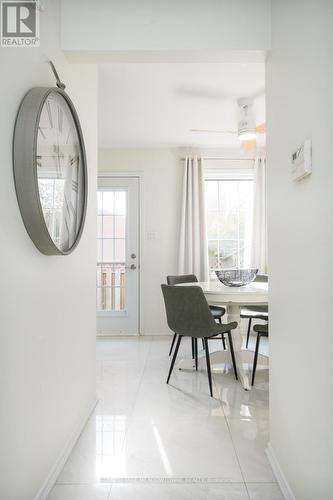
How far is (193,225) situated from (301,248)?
3321mm

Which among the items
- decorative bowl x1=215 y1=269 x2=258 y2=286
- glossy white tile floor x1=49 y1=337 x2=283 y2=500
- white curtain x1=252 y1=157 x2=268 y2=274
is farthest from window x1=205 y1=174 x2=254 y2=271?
glossy white tile floor x1=49 y1=337 x2=283 y2=500

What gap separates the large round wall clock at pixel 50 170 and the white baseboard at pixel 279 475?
1.39m

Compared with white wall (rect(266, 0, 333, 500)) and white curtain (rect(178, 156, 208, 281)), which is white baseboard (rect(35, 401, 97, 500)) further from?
white curtain (rect(178, 156, 208, 281))

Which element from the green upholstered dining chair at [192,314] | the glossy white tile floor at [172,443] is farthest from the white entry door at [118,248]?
the green upholstered dining chair at [192,314]

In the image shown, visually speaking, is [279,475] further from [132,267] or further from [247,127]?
[132,267]

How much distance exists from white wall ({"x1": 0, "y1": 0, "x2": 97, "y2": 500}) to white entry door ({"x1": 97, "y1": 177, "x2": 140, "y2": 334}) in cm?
254

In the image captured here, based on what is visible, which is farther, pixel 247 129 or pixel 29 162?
pixel 247 129

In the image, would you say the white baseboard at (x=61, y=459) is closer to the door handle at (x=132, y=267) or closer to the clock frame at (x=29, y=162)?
the clock frame at (x=29, y=162)

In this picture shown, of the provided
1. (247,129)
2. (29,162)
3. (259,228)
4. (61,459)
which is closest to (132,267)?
(259,228)

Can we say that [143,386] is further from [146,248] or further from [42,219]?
[146,248]

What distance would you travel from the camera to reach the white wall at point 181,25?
5.39ft

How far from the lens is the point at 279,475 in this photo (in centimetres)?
153

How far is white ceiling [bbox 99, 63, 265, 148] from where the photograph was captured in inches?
110

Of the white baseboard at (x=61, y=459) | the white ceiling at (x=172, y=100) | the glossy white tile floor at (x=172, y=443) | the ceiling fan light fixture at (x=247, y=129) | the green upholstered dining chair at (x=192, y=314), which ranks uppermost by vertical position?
the white ceiling at (x=172, y=100)
